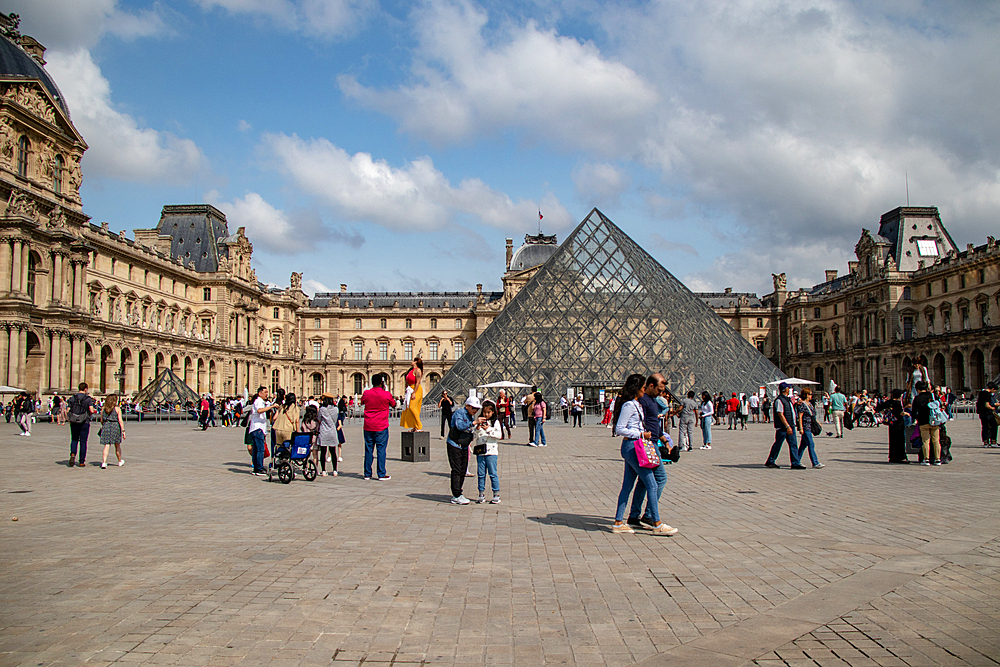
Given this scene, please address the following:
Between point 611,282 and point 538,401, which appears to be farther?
point 611,282

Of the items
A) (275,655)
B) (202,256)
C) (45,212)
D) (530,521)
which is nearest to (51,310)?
(45,212)

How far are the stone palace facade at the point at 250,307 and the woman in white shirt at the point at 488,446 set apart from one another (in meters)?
31.2

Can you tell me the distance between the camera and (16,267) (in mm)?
32375

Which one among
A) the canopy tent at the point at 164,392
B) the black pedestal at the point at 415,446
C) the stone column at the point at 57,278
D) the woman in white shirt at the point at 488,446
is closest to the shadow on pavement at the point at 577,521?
the woman in white shirt at the point at 488,446

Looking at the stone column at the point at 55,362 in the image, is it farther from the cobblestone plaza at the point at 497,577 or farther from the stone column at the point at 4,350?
the cobblestone plaza at the point at 497,577

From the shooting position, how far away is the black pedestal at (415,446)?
43.5ft

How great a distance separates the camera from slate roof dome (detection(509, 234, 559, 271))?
73.2 meters

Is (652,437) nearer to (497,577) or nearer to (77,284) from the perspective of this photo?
(497,577)

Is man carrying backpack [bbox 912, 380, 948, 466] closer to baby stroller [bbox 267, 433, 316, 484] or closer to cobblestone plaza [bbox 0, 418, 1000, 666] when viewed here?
cobblestone plaza [bbox 0, 418, 1000, 666]

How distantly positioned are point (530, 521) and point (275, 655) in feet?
12.7

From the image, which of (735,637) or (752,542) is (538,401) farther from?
(735,637)

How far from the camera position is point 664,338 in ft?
99.8

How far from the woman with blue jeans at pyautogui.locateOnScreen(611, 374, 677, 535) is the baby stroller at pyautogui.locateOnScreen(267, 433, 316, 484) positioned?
5.28 m

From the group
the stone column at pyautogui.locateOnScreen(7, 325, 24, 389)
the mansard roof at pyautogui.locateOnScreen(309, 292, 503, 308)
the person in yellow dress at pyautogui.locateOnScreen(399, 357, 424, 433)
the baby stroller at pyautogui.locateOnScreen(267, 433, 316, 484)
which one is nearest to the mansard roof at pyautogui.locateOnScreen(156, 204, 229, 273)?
the mansard roof at pyautogui.locateOnScreen(309, 292, 503, 308)
